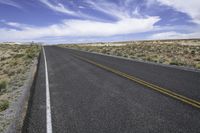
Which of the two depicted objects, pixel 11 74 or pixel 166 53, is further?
pixel 166 53

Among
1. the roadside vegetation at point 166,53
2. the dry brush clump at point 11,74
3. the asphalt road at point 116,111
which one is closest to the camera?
the asphalt road at point 116,111

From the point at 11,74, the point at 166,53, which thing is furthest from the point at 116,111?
the point at 166,53

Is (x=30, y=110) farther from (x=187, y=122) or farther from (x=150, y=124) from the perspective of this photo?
(x=187, y=122)

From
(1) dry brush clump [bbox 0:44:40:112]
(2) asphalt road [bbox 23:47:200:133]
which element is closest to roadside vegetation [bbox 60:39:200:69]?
(2) asphalt road [bbox 23:47:200:133]

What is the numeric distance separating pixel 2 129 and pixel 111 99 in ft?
12.0

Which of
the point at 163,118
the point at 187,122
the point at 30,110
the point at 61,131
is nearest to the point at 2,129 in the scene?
the point at 30,110

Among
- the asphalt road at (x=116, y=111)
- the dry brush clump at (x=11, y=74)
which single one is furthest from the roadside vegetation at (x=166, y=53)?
the dry brush clump at (x=11, y=74)

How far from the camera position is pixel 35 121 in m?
6.04

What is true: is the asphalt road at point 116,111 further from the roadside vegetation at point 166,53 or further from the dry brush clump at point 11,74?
the roadside vegetation at point 166,53

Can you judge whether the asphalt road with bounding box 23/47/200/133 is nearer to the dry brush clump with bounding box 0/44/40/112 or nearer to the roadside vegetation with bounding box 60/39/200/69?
the dry brush clump with bounding box 0/44/40/112

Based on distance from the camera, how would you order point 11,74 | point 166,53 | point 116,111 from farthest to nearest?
point 166,53, point 11,74, point 116,111

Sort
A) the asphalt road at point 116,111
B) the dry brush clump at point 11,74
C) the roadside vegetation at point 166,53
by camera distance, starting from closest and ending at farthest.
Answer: the asphalt road at point 116,111, the dry brush clump at point 11,74, the roadside vegetation at point 166,53

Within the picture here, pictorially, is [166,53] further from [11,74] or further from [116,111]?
[116,111]

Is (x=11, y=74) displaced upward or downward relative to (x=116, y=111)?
downward
